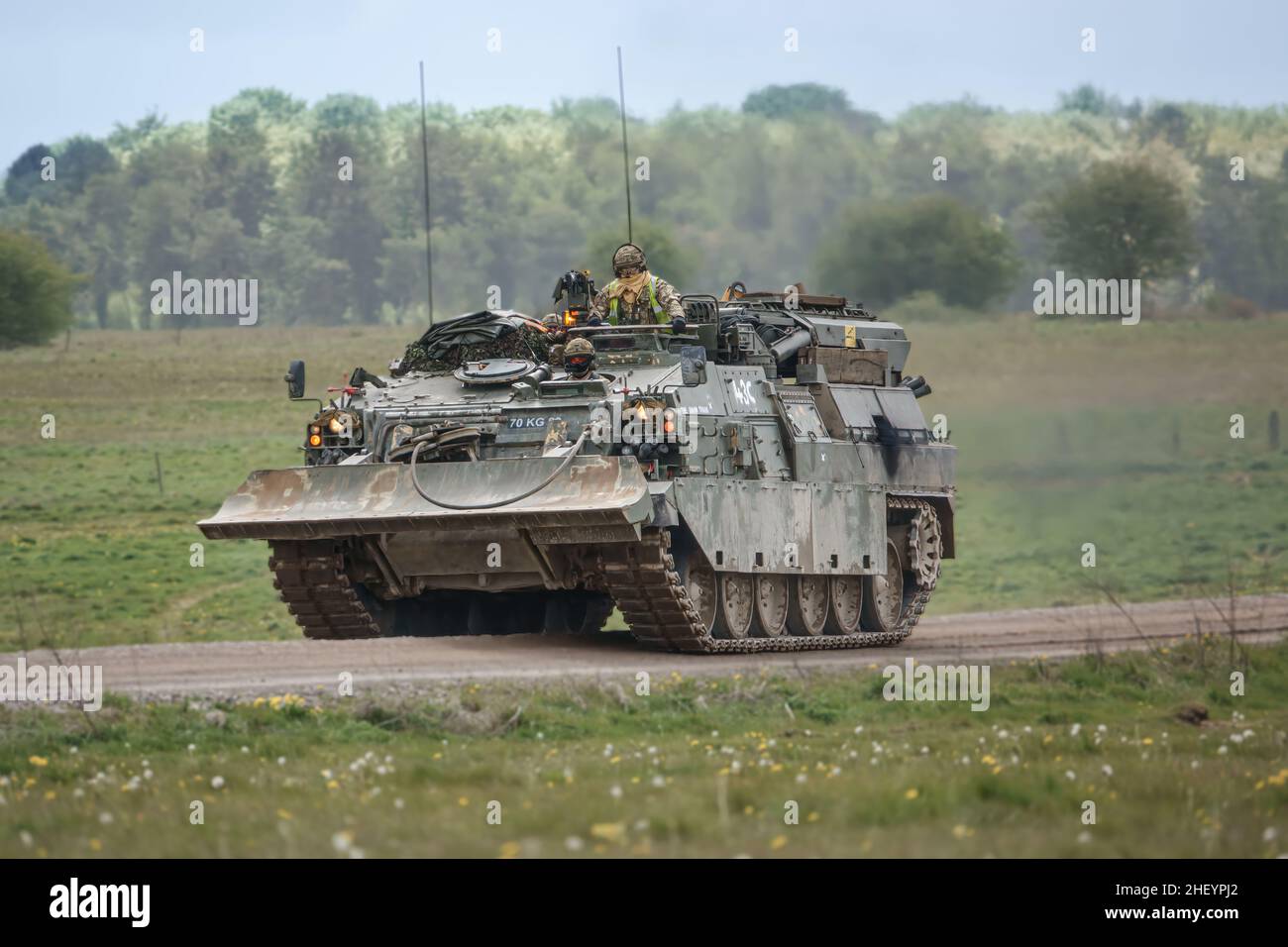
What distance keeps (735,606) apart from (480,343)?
3998 millimetres

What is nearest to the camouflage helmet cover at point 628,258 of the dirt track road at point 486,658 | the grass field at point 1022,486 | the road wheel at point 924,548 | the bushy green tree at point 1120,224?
the dirt track road at point 486,658

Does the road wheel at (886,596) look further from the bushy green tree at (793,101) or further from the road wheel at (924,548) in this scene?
the bushy green tree at (793,101)

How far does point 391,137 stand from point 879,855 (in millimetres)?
74179

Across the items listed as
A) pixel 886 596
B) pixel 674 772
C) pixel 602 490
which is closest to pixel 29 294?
pixel 886 596

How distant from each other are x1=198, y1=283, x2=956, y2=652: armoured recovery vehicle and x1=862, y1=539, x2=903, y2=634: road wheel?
5cm

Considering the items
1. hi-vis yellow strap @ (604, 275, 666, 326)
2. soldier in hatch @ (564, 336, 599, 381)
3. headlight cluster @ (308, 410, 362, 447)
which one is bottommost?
headlight cluster @ (308, 410, 362, 447)

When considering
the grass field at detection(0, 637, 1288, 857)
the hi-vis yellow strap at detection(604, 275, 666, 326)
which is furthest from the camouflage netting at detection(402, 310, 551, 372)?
the grass field at detection(0, 637, 1288, 857)

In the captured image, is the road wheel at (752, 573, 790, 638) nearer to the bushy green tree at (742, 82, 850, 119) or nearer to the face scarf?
the face scarf

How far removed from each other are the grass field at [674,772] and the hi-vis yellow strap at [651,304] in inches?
231

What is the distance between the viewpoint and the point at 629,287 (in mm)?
25484

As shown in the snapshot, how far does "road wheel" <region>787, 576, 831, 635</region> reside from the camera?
2591 cm

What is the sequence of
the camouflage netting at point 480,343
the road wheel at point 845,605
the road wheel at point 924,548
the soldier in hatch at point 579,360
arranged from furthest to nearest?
the road wheel at point 924,548 → the road wheel at point 845,605 → the camouflage netting at point 480,343 → the soldier in hatch at point 579,360

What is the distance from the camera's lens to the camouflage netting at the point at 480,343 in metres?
24.8

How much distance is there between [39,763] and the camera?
1541cm
